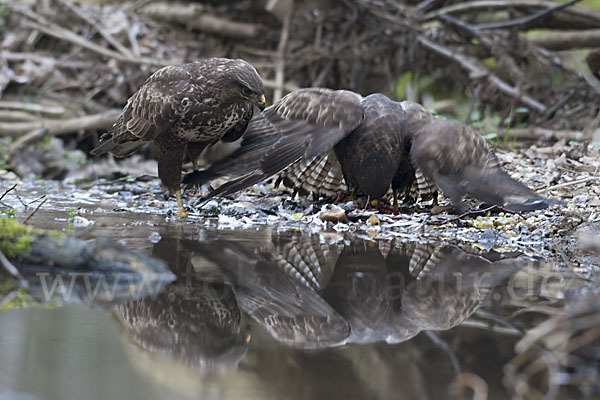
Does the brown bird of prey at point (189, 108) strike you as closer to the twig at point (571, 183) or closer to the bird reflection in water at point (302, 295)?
the bird reflection in water at point (302, 295)

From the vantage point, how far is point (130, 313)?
2.72m

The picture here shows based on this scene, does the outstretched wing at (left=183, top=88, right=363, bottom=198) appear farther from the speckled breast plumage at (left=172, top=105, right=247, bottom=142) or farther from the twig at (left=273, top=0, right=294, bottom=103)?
the twig at (left=273, top=0, right=294, bottom=103)

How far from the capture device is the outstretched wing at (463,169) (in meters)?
4.54

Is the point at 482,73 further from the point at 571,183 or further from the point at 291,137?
the point at 291,137

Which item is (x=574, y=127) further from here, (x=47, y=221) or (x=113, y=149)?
(x=47, y=221)

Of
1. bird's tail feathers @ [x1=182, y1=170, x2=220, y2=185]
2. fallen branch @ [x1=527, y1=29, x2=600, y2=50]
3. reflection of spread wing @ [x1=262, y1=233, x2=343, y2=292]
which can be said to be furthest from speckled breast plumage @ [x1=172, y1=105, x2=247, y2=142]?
fallen branch @ [x1=527, y1=29, x2=600, y2=50]

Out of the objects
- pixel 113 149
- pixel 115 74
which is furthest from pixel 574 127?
pixel 115 74

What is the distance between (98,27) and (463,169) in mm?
6484

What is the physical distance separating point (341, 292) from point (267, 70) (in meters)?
6.72

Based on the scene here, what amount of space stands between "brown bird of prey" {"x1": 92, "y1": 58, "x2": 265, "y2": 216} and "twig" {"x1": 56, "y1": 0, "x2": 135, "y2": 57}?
12.5ft

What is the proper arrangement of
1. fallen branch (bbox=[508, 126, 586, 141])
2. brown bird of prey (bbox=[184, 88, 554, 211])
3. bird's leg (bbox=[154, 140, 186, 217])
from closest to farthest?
brown bird of prey (bbox=[184, 88, 554, 211]), bird's leg (bbox=[154, 140, 186, 217]), fallen branch (bbox=[508, 126, 586, 141])

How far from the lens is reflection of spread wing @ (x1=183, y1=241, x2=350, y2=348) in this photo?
260cm

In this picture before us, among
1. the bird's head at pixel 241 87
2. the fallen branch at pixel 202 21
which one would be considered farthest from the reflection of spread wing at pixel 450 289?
the fallen branch at pixel 202 21

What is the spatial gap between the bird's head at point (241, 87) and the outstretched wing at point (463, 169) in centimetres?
115
